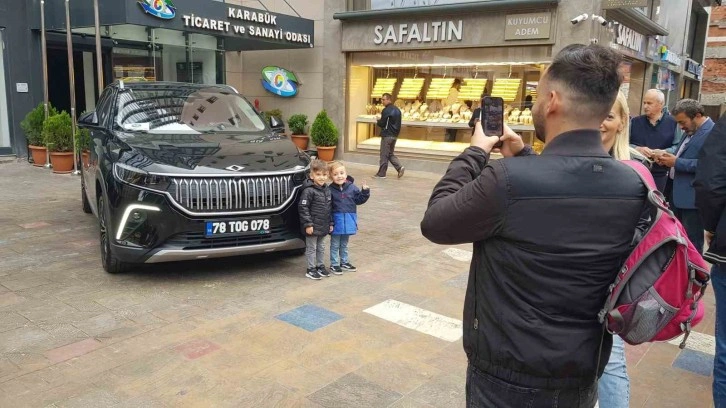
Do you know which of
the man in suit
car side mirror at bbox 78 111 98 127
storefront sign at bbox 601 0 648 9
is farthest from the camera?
storefront sign at bbox 601 0 648 9

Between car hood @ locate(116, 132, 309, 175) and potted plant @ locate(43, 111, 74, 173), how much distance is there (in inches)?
263

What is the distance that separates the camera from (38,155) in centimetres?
1212

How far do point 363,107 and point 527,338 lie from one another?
45.7ft

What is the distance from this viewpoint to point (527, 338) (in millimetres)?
1677

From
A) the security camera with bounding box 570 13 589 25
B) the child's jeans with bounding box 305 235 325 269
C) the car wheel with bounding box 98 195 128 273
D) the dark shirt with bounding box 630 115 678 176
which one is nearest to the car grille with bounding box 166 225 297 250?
the child's jeans with bounding box 305 235 325 269

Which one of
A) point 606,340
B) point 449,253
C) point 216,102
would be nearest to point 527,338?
point 606,340

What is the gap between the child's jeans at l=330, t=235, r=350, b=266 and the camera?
222 inches

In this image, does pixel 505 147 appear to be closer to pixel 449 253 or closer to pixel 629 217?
pixel 629 217

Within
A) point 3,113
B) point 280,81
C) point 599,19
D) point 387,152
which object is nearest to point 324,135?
point 387,152

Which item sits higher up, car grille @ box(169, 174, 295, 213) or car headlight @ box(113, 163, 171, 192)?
car headlight @ box(113, 163, 171, 192)

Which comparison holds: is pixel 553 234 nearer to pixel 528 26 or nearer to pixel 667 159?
pixel 667 159

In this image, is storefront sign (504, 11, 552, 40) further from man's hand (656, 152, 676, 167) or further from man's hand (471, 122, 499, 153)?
man's hand (471, 122, 499, 153)

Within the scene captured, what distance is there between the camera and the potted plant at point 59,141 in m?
11.4

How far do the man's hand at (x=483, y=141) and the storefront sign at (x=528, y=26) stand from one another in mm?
10741
